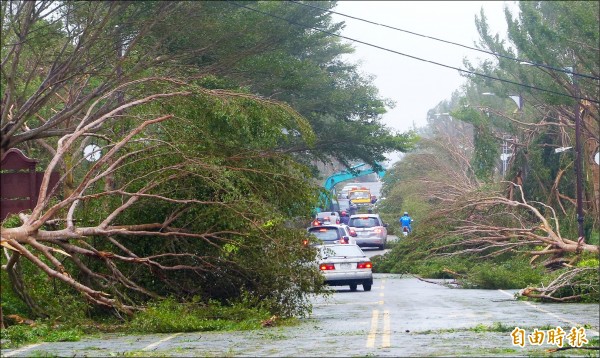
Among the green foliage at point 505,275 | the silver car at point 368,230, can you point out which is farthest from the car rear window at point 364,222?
the green foliage at point 505,275

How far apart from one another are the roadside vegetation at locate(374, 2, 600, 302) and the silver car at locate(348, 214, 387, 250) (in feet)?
10.5

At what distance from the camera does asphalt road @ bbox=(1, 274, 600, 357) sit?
13.3 meters

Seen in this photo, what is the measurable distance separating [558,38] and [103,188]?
72.3 ft

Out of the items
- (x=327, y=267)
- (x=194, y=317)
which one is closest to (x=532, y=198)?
(x=327, y=267)

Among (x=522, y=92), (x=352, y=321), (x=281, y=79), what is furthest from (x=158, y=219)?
(x=522, y=92)

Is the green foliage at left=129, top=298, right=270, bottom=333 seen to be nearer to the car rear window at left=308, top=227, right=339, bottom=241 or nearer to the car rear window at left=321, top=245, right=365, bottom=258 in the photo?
the car rear window at left=321, top=245, right=365, bottom=258

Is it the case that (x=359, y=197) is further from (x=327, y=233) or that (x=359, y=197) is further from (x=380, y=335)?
(x=380, y=335)

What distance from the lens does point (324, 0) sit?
45125 millimetres

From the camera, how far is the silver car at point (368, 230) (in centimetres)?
4912

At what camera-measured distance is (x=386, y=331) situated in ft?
53.4

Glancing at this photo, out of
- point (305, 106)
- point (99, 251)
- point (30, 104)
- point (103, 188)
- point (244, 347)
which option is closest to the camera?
point (244, 347)

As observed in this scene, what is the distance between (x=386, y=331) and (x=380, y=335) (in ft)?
2.47

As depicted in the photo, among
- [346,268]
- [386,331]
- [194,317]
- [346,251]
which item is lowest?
[386,331]

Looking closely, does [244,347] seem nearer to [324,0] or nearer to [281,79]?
[281,79]
